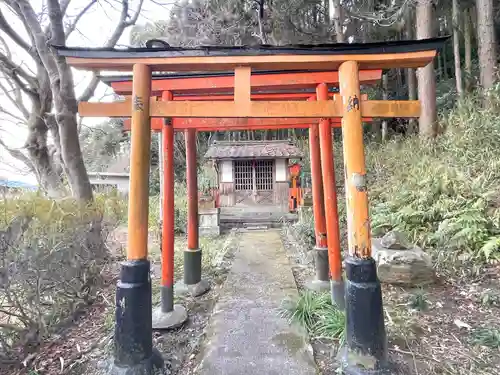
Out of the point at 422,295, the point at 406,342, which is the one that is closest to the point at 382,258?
the point at 422,295

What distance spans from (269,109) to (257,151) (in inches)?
387

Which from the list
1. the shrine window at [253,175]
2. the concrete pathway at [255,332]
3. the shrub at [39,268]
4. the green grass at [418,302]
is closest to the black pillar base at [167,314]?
the concrete pathway at [255,332]

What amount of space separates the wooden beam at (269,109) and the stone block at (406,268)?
2512 mm

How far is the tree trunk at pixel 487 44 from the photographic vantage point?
8.63 meters

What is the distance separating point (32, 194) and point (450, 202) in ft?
22.9

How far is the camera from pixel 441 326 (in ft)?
11.1

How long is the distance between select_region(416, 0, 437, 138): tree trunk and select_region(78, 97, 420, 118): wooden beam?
7551 mm

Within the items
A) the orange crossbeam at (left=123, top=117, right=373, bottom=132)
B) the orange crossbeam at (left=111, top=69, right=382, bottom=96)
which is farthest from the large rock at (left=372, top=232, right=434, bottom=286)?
the orange crossbeam at (left=111, top=69, right=382, bottom=96)

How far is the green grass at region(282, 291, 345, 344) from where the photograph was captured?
318 centimetres

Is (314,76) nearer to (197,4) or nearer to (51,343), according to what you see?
(51,343)

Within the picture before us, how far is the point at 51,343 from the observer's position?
3275 millimetres

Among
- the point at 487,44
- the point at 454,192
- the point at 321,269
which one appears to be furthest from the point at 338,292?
the point at 487,44

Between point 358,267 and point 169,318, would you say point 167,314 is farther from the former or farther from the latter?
point 358,267

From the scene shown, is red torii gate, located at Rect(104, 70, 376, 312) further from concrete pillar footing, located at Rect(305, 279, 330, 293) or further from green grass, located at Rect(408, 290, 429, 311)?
green grass, located at Rect(408, 290, 429, 311)
